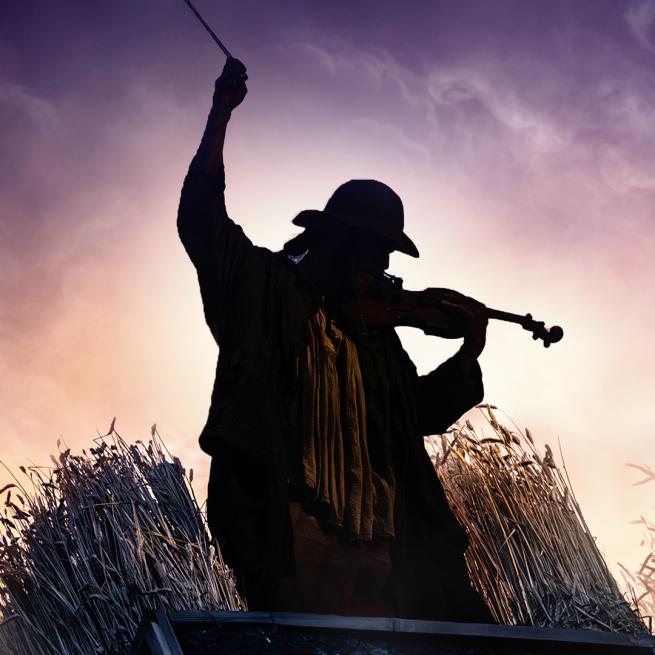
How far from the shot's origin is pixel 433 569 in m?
2.93

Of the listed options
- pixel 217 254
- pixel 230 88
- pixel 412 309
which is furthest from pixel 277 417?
pixel 230 88

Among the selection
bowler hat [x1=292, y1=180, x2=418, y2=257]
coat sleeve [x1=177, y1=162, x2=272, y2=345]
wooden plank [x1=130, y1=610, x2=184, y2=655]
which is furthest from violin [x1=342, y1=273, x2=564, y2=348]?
wooden plank [x1=130, y1=610, x2=184, y2=655]

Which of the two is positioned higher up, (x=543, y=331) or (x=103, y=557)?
(x=543, y=331)

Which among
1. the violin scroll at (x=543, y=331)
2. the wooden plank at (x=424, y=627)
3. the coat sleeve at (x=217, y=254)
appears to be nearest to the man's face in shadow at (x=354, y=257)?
the coat sleeve at (x=217, y=254)

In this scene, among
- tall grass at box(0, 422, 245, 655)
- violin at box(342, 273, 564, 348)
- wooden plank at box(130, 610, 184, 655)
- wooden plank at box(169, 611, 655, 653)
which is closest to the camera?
wooden plank at box(130, 610, 184, 655)

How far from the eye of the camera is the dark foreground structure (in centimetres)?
175

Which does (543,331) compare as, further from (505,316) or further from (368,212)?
(368,212)

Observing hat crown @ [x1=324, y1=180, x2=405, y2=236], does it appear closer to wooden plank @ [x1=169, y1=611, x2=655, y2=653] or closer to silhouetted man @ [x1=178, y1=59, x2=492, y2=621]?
silhouetted man @ [x1=178, y1=59, x2=492, y2=621]

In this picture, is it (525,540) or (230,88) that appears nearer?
(230,88)

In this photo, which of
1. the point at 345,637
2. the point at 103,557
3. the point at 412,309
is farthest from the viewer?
the point at 412,309

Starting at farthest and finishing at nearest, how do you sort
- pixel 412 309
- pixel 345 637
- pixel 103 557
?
pixel 412 309, pixel 103 557, pixel 345 637

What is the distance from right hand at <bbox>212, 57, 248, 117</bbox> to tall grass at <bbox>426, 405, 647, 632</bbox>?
1.78m

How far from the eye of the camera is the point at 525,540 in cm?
357

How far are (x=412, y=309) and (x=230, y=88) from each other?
3.46 ft
